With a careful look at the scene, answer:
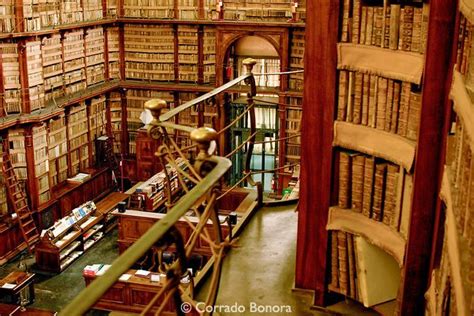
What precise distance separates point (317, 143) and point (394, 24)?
0.72m

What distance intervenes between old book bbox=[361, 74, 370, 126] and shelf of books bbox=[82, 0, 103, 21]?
840cm

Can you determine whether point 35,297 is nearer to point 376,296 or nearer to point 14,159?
point 14,159

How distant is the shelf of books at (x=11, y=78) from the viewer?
8367mm

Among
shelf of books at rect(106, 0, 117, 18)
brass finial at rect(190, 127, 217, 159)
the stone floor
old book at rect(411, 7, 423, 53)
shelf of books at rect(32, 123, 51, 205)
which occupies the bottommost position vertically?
shelf of books at rect(32, 123, 51, 205)

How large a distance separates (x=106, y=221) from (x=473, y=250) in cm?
840

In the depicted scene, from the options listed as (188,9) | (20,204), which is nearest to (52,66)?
(20,204)

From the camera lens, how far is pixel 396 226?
2.69m

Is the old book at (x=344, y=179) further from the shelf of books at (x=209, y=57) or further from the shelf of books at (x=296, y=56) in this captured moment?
the shelf of books at (x=209, y=57)

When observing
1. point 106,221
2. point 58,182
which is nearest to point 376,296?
point 106,221

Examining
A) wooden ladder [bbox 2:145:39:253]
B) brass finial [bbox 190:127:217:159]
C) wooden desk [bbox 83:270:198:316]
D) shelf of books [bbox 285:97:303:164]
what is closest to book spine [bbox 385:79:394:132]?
brass finial [bbox 190:127:217:159]

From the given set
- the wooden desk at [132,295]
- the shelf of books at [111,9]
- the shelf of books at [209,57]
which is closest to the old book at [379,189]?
the wooden desk at [132,295]

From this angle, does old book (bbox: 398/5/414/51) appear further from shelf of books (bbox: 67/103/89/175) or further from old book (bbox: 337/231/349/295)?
shelf of books (bbox: 67/103/89/175)

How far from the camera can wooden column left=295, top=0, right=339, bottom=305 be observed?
113 inches

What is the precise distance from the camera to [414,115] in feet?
8.21
